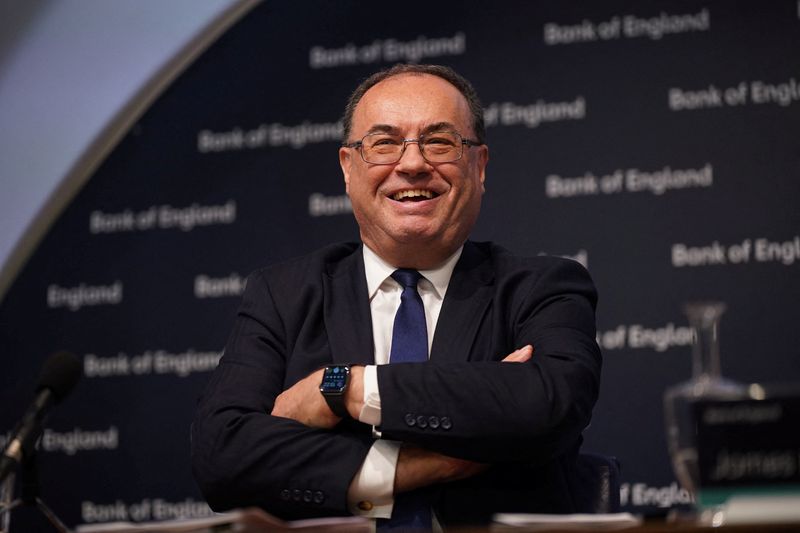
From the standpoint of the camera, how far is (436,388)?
2311 millimetres

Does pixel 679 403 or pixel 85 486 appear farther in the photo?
pixel 85 486

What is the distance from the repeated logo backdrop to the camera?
389 centimetres

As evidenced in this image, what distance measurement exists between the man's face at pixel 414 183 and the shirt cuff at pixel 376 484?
0.60m

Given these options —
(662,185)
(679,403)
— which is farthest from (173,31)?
(679,403)

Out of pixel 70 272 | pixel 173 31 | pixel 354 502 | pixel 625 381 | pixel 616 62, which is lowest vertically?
pixel 354 502

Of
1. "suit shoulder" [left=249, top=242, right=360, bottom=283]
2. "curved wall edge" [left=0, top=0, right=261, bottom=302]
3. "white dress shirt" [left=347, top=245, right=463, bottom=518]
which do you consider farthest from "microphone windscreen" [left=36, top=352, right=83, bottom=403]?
"curved wall edge" [left=0, top=0, right=261, bottom=302]

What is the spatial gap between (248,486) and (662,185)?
2.19 metres

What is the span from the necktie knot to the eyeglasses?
0.91ft

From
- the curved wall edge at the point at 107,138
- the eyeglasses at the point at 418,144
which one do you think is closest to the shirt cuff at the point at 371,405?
the eyeglasses at the point at 418,144

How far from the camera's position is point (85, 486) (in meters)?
4.50

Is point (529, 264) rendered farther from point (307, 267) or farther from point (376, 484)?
point (376, 484)

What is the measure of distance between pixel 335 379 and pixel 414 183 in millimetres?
658

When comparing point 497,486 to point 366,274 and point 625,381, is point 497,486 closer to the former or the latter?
point 366,274

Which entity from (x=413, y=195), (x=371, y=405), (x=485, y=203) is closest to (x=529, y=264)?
(x=413, y=195)
